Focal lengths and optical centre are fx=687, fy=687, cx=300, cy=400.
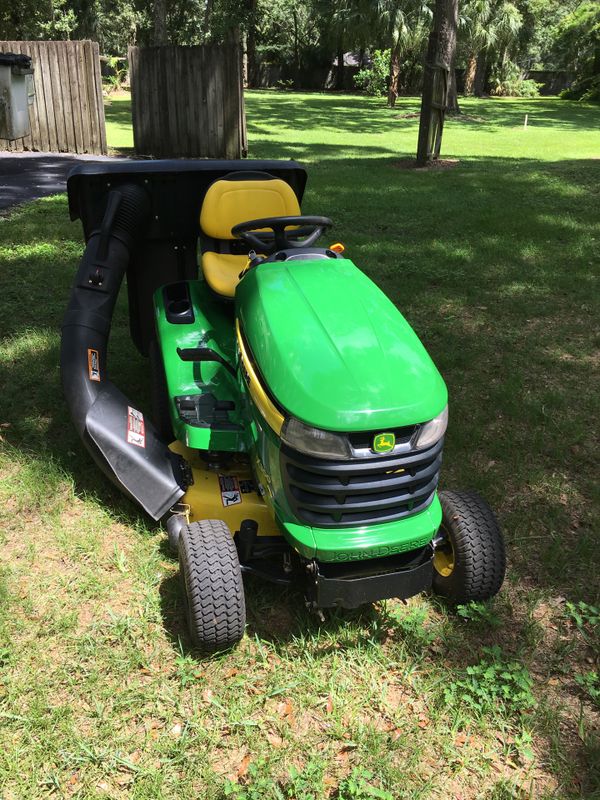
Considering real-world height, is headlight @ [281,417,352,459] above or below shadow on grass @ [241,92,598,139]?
above

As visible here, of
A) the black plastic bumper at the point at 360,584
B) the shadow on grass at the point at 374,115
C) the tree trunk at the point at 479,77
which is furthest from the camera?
the tree trunk at the point at 479,77

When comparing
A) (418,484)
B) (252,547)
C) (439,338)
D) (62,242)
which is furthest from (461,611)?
(62,242)

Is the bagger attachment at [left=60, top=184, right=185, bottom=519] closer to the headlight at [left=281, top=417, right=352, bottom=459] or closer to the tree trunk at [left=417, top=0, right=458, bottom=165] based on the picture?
the headlight at [left=281, top=417, right=352, bottom=459]

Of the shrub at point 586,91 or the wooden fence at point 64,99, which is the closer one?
the wooden fence at point 64,99

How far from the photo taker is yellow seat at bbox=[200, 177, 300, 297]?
3365 millimetres

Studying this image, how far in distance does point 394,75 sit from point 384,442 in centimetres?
3160

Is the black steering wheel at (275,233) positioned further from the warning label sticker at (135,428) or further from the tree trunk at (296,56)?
the tree trunk at (296,56)

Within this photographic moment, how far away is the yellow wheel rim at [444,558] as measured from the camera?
2617 mm

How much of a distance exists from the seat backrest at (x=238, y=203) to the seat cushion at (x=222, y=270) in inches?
4.2

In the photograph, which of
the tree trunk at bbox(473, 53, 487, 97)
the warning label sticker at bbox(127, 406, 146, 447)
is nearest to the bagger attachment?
the warning label sticker at bbox(127, 406, 146, 447)

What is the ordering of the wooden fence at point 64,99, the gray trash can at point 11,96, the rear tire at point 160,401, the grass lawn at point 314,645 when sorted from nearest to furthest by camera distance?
the grass lawn at point 314,645
the rear tire at point 160,401
the gray trash can at point 11,96
the wooden fence at point 64,99

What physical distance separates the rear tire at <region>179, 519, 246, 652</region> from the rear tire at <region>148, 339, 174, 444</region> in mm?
1052

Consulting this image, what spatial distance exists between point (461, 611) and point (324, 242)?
189 inches

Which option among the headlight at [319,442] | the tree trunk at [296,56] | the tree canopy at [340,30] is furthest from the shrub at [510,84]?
the headlight at [319,442]
